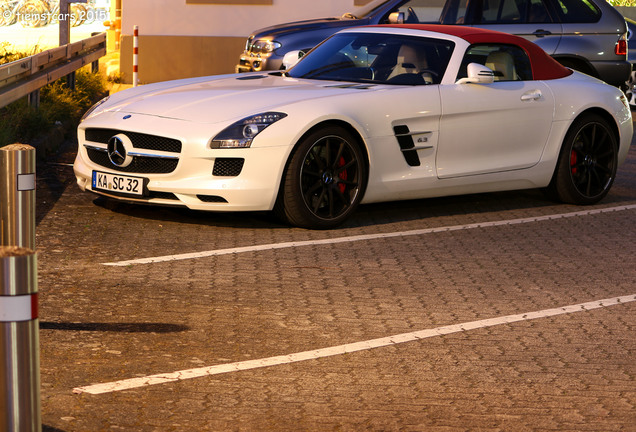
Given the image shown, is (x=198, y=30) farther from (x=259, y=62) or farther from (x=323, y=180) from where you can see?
(x=323, y=180)

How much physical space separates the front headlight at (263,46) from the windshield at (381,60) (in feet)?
18.1

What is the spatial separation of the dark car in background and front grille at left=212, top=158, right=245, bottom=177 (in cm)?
717

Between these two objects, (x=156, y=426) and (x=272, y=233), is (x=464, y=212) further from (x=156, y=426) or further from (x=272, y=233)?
(x=156, y=426)

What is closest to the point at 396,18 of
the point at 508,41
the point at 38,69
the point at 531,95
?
the point at 38,69

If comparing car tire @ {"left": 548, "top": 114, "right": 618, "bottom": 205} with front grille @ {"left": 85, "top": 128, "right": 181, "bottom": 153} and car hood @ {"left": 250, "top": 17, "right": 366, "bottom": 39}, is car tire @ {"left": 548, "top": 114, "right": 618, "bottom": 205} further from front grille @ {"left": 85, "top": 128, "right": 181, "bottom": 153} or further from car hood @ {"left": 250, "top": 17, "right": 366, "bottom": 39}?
car hood @ {"left": 250, "top": 17, "right": 366, "bottom": 39}

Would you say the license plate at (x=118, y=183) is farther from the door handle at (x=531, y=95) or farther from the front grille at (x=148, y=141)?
the door handle at (x=531, y=95)

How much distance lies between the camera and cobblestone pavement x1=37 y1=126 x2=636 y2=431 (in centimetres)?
441

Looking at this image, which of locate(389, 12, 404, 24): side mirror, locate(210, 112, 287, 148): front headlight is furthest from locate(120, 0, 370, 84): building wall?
locate(210, 112, 287, 148): front headlight

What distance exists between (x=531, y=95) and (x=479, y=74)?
698 millimetres

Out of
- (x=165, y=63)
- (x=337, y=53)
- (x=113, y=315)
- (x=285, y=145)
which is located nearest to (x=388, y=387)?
(x=113, y=315)

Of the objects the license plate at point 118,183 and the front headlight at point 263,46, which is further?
the front headlight at point 263,46

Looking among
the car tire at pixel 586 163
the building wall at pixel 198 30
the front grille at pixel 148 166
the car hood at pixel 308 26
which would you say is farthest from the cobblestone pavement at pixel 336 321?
the building wall at pixel 198 30

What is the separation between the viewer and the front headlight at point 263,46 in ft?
48.5

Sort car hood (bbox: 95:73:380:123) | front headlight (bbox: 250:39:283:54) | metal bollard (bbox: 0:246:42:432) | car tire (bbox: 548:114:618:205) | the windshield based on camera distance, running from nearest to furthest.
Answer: metal bollard (bbox: 0:246:42:432), car hood (bbox: 95:73:380:123), the windshield, car tire (bbox: 548:114:618:205), front headlight (bbox: 250:39:283:54)
